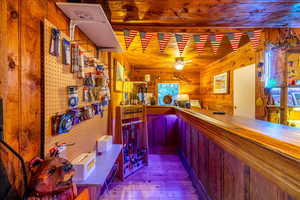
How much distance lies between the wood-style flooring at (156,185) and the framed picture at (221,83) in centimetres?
224

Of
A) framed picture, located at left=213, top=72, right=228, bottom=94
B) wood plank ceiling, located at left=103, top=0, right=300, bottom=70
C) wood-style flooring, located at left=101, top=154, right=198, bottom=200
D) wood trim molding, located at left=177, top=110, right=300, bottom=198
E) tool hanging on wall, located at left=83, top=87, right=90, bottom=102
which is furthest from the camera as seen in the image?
framed picture, located at left=213, top=72, right=228, bottom=94

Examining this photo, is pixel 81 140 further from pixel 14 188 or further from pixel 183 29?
pixel 183 29

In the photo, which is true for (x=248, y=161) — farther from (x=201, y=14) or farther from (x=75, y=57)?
(x=201, y=14)

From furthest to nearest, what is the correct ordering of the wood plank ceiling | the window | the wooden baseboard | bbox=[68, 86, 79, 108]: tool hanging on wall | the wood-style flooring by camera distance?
the window
the wood-style flooring
the wooden baseboard
the wood plank ceiling
bbox=[68, 86, 79, 108]: tool hanging on wall

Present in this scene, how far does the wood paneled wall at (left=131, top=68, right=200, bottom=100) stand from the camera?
514 cm

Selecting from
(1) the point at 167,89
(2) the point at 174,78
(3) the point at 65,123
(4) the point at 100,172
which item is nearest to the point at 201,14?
(3) the point at 65,123

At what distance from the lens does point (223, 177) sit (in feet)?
4.14

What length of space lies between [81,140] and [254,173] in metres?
1.27

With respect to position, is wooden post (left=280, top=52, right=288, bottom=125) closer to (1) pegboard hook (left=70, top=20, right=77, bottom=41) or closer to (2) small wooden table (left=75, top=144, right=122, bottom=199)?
(2) small wooden table (left=75, top=144, right=122, bottom=199)

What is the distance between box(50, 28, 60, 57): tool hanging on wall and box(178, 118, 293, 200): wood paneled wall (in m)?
1.31

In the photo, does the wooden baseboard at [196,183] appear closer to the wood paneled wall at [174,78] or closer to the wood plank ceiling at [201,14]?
the wood plank ceiling at [201,14]

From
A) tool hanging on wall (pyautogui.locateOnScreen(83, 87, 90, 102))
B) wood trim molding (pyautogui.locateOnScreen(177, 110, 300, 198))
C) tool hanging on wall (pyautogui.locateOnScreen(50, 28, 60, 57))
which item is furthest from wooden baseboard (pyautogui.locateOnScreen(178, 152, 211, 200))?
tool hanging on wall (pyautogui.locateOnScreen(50, 28, 60, 57))

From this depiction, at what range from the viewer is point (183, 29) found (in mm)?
2062

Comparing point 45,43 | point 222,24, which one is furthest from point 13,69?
point 222,24
